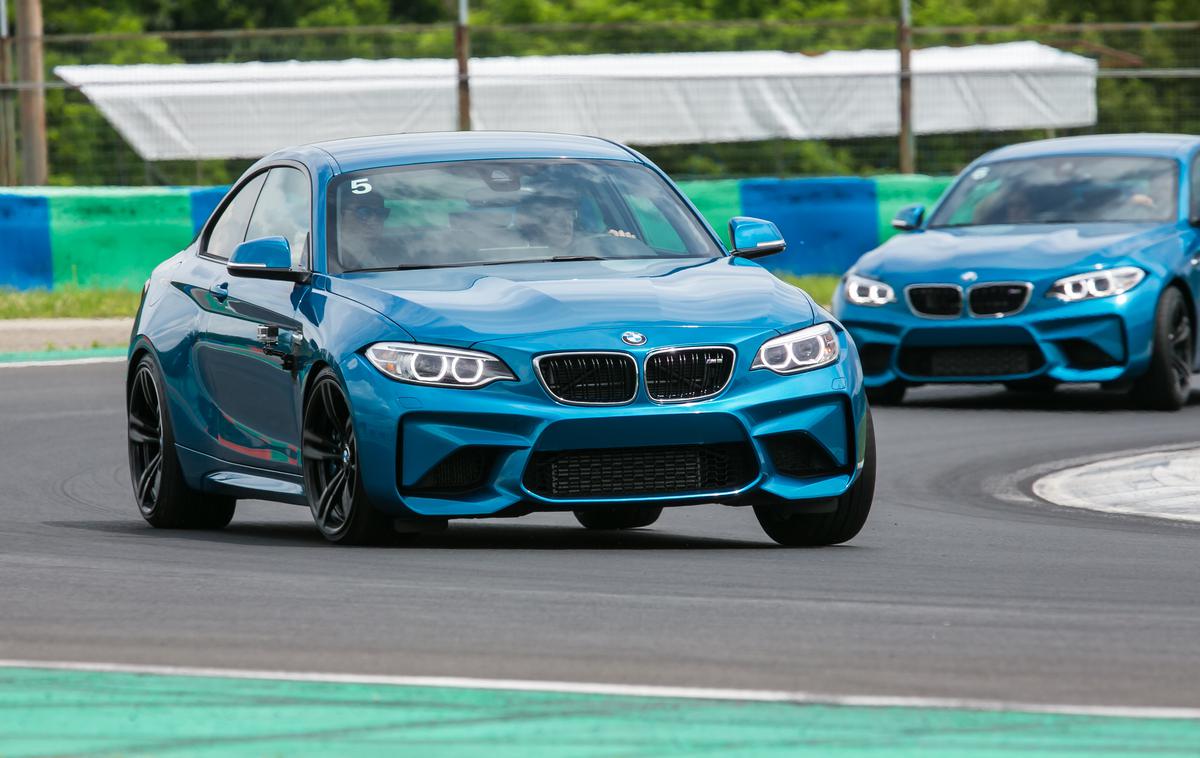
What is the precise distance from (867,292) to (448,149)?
6290mm

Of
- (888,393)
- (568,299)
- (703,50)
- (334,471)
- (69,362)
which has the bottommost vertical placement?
(69,362)

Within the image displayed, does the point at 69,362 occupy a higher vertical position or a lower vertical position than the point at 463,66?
lower

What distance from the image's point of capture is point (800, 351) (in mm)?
8305

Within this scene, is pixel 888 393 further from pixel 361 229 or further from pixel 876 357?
pixel 361 229

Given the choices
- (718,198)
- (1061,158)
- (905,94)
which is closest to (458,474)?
(1061,158)

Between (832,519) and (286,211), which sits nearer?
(832,519)

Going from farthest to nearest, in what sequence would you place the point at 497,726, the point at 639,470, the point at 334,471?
the point at 334,471
the point at 639,470
the point at 497,726

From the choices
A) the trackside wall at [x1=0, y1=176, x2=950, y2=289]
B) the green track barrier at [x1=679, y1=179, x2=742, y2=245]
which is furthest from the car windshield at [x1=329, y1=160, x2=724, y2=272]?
the green track barrier at [x1=679, y1=179, x2=742, y2=245]

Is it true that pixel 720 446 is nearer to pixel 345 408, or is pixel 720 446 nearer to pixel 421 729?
pixel 345 408

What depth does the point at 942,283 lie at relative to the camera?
1504 centimetres

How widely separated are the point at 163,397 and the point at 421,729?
16.0 ft

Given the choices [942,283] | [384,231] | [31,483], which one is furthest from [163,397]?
[942,283]

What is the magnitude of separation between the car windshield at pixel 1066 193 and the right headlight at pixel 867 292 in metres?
1.09

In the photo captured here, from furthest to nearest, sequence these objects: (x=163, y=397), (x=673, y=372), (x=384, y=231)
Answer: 1. (x=163, y=397)
2. (x=384, y=231)
3. (x=673, y=372)
